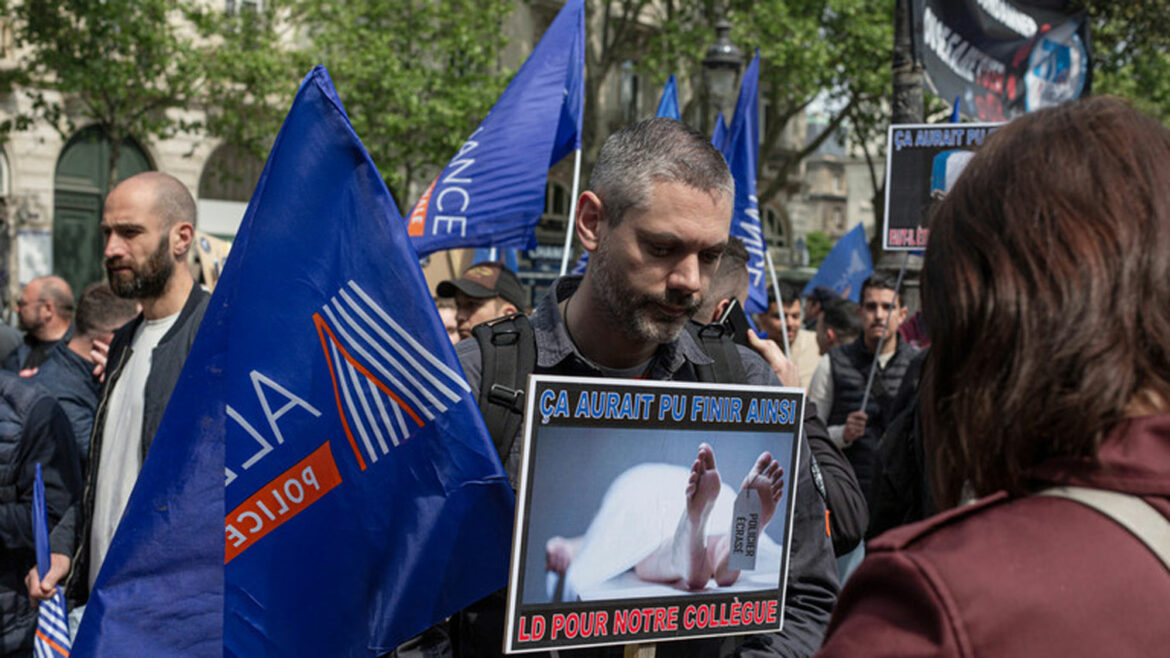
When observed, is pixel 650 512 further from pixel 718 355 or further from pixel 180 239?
pixel 180 239

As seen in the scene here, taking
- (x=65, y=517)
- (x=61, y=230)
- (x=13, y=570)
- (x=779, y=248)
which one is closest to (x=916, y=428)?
(x=65, y=517)

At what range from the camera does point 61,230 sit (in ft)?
79.9

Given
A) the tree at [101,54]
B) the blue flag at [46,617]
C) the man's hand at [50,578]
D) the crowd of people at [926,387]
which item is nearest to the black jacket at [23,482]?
the crowd of people at [926,387]

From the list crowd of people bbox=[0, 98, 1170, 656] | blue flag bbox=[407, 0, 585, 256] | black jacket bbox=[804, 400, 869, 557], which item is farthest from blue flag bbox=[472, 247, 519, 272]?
black jacket bbox=[804, 400, 869, 557]

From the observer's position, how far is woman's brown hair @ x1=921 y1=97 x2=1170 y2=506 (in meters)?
1.22

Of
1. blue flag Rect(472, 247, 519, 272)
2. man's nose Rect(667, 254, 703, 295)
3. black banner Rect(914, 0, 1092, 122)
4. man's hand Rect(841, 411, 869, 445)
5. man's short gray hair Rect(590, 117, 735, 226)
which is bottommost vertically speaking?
man's hand Rect(841, 411, 869, 445)

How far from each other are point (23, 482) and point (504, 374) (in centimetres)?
A: 268

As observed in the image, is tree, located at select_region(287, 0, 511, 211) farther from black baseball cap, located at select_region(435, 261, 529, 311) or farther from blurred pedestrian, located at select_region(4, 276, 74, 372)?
black baseball cap, located at select_region(435, 261, 529, 311)

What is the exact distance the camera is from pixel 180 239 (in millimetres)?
4094

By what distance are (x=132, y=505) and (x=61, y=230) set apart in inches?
943

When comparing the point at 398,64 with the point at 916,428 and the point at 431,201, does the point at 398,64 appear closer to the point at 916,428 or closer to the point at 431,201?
the point at 431,201

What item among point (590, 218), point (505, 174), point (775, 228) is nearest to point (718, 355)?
point (590, 218)

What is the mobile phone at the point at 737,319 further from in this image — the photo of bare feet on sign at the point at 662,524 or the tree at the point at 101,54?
the tree at the point at 101,54

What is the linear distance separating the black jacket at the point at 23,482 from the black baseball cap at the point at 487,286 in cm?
223
